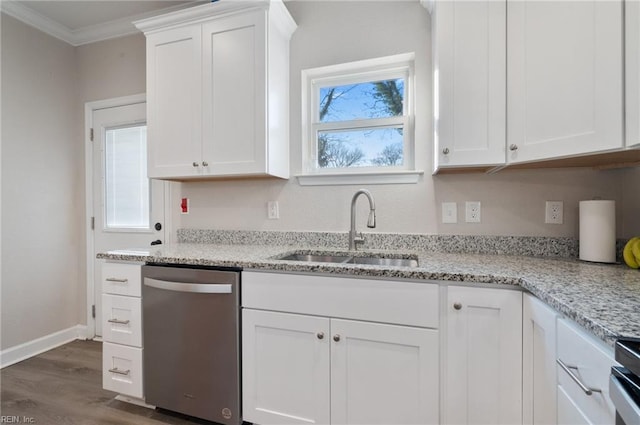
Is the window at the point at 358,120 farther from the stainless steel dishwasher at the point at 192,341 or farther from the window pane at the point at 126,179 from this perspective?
the window pane at the point at 126,179

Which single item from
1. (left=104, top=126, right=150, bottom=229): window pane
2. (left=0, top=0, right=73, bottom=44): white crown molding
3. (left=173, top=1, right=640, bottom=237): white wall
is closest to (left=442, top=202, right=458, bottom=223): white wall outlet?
(left=173, top=1, right=640, bottom=237): white wall

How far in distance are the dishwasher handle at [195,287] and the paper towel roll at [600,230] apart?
1.69 meters

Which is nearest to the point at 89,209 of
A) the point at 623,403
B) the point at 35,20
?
the point at 35,20

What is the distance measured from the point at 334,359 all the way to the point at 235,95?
1.56m

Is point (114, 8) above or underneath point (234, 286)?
above

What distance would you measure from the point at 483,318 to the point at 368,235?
2.80ft

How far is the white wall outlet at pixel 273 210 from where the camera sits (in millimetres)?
2094

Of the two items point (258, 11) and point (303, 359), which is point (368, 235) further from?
point (258, 11)

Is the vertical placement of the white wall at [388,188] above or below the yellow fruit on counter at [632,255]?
above

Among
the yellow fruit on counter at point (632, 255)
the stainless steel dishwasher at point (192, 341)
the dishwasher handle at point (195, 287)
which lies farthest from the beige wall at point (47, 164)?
the yellow fruit on counter at point (632, 255)

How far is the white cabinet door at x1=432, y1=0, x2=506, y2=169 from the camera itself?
1.41 metres

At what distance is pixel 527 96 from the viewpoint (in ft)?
4.32

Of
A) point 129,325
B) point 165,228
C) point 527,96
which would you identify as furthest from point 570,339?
point 165,228

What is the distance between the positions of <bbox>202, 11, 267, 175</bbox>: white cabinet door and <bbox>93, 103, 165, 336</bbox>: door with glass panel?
89cm
